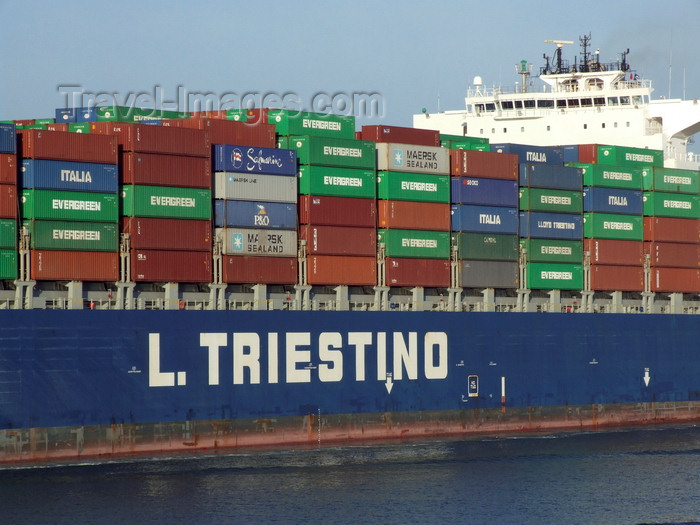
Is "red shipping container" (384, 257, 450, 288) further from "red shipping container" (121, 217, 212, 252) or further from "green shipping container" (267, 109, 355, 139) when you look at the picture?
"red shipping container" (121, 217, 212, 252)

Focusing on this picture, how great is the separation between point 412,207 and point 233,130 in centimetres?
802

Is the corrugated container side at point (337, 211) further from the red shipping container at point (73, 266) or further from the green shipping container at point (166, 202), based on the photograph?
the red shipping container at point (73, 266)

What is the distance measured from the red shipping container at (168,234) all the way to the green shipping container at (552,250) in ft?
50.8

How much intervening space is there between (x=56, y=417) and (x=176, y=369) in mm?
4637

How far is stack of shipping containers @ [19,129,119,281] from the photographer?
39812 millimetres

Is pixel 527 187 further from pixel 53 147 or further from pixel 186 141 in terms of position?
pixel 53 147

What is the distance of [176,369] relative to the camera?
4238cm

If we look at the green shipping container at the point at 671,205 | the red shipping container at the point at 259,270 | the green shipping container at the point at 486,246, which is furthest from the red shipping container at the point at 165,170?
the green shipping container at the point at 671,205

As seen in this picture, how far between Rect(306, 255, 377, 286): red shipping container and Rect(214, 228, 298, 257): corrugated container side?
1046 millimetres

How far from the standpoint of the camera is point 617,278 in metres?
54.7

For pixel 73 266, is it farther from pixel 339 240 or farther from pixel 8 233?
pixel 339 240

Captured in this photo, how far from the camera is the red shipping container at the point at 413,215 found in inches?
1887

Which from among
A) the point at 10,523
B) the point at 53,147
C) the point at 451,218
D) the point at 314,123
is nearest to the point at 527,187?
the point at 451,218

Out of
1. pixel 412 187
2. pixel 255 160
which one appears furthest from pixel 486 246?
pixel 255 160
